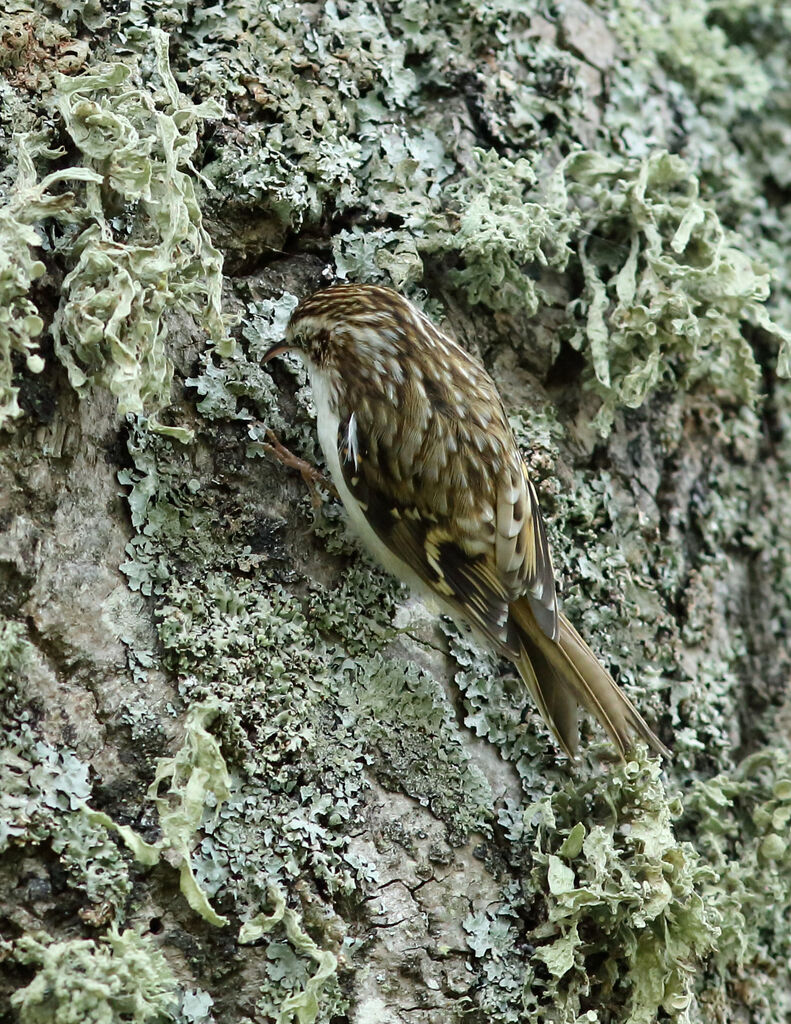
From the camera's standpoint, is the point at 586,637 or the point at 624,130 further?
the point at 624,130

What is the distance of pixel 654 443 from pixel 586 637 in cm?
46

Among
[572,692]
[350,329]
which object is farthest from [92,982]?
[350,329]

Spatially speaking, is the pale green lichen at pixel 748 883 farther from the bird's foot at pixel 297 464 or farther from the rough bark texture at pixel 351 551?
the bird's foot at pixel 297 464

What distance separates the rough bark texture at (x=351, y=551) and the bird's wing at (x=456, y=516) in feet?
0.24

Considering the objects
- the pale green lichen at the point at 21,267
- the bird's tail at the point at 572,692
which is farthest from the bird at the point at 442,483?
the pale green lichen at the point at 21,267

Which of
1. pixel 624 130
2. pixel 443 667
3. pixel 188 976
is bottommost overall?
pixel 188 976

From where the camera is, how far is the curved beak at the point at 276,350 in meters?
1.88

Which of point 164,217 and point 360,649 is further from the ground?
point 164,217

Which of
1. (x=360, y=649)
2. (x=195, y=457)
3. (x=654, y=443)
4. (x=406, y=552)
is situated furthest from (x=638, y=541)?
(x=195, y=457)

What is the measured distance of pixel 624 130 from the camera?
235 centimetres

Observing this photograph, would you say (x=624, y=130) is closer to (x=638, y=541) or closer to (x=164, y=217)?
(x=638, y=541)

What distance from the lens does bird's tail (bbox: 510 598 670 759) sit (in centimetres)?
185

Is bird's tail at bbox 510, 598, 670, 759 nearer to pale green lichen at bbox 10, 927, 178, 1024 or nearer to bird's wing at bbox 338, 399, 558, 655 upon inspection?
bird's wing at bbox 338, 399, 558, 655

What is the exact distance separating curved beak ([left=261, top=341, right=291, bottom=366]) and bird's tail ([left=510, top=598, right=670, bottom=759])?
649 millimetres
